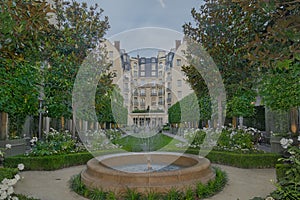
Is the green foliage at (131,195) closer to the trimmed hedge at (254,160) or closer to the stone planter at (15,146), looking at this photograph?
the trimmed hedge at (254,160)

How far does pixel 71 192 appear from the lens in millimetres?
5504

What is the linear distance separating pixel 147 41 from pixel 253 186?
4.51 meters

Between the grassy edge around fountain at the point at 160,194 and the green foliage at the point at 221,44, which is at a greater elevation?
the green foliage at the point at 221,44

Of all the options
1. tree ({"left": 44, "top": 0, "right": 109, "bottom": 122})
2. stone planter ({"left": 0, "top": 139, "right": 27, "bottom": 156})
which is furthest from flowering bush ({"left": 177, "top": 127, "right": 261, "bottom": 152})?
stone planter ({"left": 0, "top": 139, "right": 27, "bottom": 156})

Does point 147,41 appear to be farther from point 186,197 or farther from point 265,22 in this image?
point 186,197

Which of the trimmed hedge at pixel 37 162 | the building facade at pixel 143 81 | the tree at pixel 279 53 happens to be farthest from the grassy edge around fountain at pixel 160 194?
the building facade at pixel 143 81

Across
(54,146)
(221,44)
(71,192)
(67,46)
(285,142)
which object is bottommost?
(71,192)

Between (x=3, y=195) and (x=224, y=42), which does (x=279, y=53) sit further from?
(x=224, y=42)

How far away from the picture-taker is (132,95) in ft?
40.8

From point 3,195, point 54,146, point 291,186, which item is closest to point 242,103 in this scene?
point 291,186

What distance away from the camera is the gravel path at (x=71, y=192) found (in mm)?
5186

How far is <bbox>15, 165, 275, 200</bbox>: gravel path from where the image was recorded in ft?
17.0

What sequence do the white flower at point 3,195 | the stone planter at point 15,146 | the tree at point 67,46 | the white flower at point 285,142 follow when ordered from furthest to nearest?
the tree at point 67,46 < the stone planter at point 15,146 < the white flower at point 285,142 < the white flower at point 3,195

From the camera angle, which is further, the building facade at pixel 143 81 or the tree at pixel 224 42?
the tree at pixel 224 42
